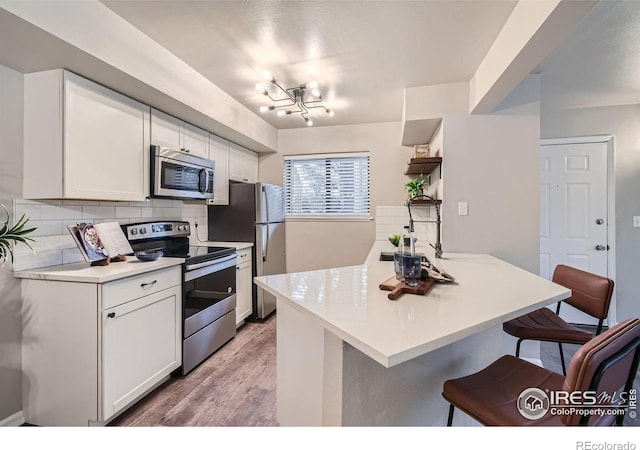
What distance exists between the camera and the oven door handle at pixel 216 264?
223cm

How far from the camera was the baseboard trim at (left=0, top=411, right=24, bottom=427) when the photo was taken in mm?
1589

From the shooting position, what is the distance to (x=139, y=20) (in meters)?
1.72

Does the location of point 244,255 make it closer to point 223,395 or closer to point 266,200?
point 266,200

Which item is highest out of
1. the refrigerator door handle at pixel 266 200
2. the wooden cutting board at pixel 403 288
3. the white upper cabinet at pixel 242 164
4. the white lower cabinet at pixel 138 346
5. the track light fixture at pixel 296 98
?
the track light fixture at pixel 296 98

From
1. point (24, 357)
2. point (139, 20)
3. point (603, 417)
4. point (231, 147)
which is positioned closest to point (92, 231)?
point (24, 357)

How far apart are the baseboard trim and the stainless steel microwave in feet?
4.99

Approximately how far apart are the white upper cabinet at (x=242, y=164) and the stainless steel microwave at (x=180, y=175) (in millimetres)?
507

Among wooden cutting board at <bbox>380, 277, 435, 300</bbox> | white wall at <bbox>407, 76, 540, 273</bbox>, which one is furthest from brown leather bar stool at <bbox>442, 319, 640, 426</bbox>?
white wall at <bbox>407, 76, 540, 273</bbox>

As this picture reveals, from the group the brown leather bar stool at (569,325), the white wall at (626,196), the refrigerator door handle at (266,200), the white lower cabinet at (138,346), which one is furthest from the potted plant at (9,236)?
the white wall at (626,196)

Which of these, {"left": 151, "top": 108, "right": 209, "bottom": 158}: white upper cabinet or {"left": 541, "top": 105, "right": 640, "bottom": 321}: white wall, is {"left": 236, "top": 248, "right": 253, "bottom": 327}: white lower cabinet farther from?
{"left": 541, "top": 105, "right": 640, "bottom": 321}: white wall

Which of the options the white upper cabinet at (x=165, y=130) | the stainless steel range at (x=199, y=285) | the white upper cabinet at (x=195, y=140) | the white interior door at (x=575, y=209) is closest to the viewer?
the stainless steel range at (x=199, y=285)

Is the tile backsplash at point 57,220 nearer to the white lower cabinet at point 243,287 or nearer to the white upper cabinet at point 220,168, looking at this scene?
the white upper cabinet at point 220,168

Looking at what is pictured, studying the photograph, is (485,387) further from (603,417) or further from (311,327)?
(311,327)

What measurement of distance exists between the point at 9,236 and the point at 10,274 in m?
0.42
